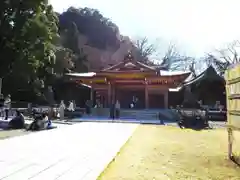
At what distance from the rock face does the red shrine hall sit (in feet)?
45.3

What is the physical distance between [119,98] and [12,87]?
10.5m

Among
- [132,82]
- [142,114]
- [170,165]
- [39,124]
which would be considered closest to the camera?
[170,165]

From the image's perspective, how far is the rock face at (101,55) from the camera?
156 feet

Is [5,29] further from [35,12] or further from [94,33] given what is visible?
[94,33]

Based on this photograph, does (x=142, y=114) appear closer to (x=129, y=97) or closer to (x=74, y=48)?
(x=129, y=97)

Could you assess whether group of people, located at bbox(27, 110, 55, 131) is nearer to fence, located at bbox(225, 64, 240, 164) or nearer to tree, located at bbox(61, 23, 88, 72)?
fence, located at bbox(225, 64, 240, 164)

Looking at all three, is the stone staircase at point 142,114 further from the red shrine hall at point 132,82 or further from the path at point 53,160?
the path at point 53,160

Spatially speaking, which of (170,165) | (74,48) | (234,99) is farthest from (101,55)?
(170,165)

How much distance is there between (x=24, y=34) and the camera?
19.5m

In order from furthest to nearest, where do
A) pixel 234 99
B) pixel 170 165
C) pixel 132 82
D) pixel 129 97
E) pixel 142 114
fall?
pixel 129 97
pixel 132 82
pixel 142 114
pixel 234 99
pixel 170 165

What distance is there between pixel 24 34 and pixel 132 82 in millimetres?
14088

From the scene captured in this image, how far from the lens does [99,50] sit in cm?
4938

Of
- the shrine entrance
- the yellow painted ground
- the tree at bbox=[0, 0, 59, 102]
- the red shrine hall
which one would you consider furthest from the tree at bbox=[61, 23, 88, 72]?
the yellow painted ground

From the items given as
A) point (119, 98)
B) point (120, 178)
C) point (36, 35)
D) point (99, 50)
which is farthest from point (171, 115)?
point (99, 50)
